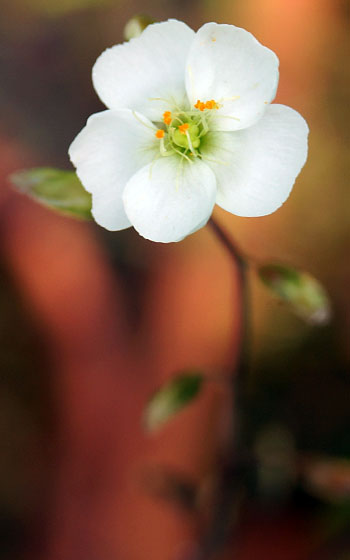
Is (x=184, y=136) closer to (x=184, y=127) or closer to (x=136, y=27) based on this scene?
(x=184, y=127)

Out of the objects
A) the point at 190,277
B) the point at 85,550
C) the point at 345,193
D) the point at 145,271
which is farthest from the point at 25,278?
the point at 345,193

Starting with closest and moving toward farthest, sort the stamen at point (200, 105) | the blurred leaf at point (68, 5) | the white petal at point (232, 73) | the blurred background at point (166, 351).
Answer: the white petal at point (232, 73) < the stamen at point (200, 105) < the blurred background at point (166, 351) < the blurred leaf at point (68, 5)

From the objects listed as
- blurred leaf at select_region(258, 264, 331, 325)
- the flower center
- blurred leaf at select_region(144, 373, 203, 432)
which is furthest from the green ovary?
blurred leaf at select_region(144, 373, 203, 432)

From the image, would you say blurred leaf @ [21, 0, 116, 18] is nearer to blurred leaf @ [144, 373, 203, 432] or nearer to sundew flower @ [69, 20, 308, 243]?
sundew flower @ [69, 20, 308, 243]

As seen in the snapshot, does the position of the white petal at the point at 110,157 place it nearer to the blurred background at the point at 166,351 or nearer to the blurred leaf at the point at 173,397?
the blurred leaf at the point at 173,397

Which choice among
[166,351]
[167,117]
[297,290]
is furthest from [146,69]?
[166,351]

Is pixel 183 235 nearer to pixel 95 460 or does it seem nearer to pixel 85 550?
pixel 95 460

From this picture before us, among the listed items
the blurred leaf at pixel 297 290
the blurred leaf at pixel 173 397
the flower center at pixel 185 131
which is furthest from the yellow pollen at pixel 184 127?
the blurred leaf at pixel 173 397
